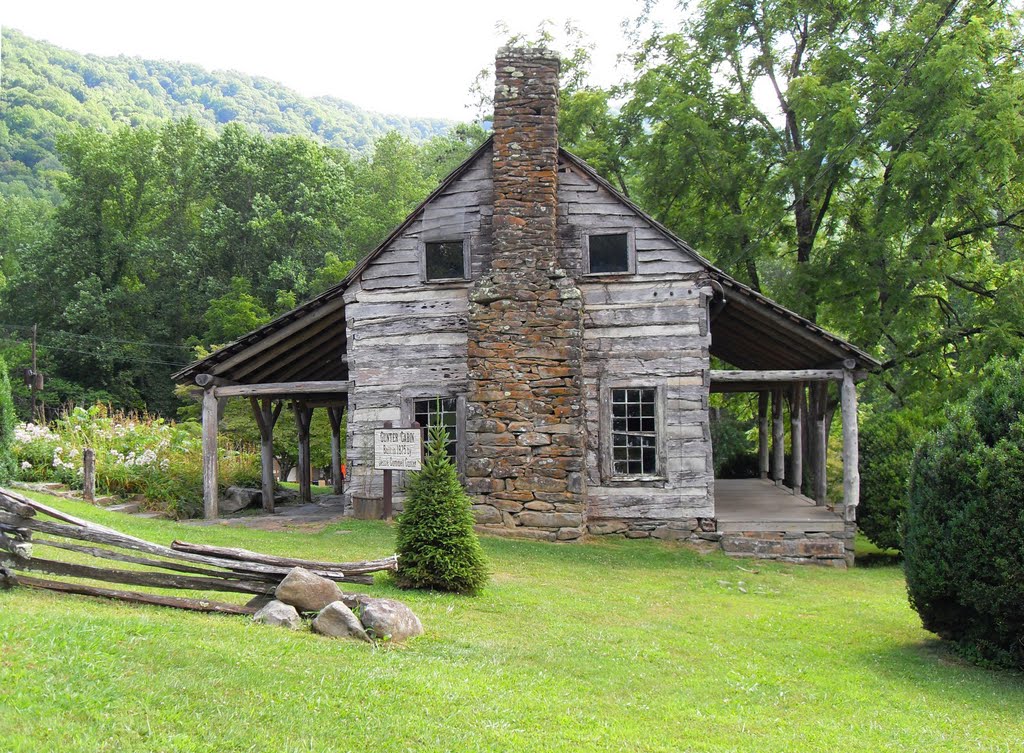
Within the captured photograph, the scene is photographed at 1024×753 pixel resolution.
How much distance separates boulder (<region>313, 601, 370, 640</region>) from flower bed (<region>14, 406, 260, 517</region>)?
401 inches

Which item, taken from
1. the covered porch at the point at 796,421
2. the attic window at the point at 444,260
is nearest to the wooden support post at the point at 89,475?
the attic window at the point at 444,260

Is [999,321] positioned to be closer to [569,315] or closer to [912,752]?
[569,315]

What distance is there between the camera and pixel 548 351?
1487cm

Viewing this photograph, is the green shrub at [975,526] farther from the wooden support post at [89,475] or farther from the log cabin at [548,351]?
the wooden support post at [89,475]

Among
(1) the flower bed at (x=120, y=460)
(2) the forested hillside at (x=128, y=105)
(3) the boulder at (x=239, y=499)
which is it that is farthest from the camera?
(2) the forested hillside at (x=128, y=105)

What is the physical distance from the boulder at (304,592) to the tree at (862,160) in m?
15.7

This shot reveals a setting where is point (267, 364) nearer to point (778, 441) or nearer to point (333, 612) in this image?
point (333, 612)

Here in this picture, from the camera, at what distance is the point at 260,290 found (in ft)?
136

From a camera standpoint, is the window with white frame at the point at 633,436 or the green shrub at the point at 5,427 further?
the window with white frame at the point at 633,436

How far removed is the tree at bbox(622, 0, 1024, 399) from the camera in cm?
1855

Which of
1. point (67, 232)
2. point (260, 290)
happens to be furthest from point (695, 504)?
point (67, 232)

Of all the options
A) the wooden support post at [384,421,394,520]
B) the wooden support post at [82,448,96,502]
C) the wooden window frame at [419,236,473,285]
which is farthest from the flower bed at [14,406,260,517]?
the wooden window frame at [419,236,473,285]

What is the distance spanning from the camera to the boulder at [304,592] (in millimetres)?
7586

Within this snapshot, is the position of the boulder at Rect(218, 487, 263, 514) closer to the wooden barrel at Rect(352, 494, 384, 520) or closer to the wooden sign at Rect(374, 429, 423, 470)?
the wooden barrel at Rect(352, 494, 384, 520)
